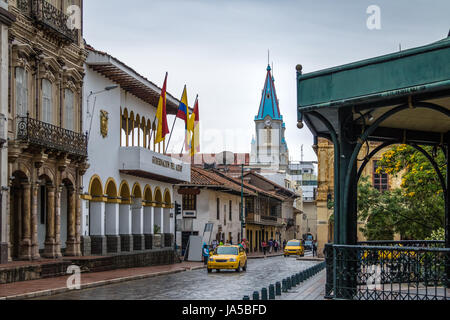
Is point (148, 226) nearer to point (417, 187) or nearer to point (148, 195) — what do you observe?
point (148, 195)

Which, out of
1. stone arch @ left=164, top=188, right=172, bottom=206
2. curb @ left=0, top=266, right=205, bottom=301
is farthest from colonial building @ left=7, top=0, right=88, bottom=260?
stone arch @ left=164, top=188, right=172, bottom=206

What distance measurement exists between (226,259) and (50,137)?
11434 mm

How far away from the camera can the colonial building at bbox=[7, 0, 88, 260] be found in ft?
94.9

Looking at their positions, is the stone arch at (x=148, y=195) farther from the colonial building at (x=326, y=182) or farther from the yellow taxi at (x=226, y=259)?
the colonial building at (x=326, y=182)

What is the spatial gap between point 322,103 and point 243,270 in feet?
90.3

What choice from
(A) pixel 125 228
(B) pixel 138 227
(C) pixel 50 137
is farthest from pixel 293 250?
(C) pixel 50 137

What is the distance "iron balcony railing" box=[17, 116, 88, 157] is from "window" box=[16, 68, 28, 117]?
17.6 inches

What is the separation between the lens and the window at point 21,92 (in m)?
29.0

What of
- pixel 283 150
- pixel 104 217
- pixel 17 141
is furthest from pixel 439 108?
pixel 283 150

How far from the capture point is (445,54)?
1184cm

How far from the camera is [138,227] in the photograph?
43875 millimetres

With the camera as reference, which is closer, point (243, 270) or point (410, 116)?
point (410, 116)

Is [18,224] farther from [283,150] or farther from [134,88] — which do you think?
[283,150]

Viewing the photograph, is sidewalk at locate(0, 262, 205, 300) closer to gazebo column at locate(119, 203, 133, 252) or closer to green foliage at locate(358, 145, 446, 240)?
gazebo column at locate(119, 203, 133, 252)
